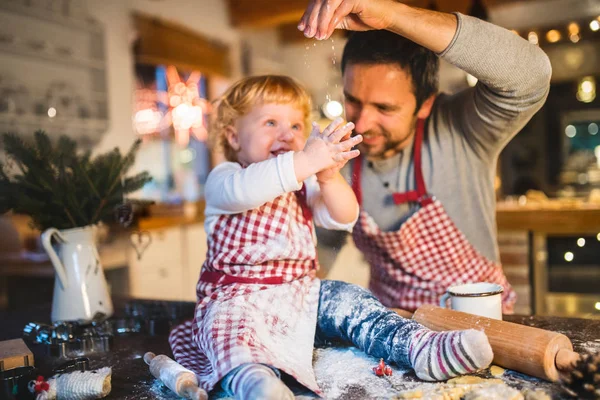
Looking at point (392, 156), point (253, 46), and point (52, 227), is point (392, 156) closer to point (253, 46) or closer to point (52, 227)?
point (52, 227)

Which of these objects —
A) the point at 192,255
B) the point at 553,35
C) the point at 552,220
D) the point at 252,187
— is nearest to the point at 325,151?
the point at 252,187

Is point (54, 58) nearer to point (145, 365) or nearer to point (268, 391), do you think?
point (145, 365)

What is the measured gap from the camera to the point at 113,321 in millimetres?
1112

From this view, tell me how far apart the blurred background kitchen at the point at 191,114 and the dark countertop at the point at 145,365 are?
0.34 metres

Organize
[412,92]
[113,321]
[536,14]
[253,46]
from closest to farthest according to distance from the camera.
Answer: [113,321] < [412,92] < [536,14] < [253,46]

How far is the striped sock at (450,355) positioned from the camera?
71 centimetres

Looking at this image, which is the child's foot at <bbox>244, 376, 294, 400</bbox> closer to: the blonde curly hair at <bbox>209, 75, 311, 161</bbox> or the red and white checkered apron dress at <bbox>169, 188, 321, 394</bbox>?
the red and white checkered apron dress at <bbox>169, 188, 321, 394</bbox>

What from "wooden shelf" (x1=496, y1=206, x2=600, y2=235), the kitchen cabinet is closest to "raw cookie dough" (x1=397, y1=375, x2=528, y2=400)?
"wooden shelf" (x1=496, y1=206, x2=600, y2=235)

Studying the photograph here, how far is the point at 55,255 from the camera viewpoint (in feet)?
3.66

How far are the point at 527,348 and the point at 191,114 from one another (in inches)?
146

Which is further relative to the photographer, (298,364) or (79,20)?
(79,20)

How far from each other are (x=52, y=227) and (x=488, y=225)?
1030 millimetres

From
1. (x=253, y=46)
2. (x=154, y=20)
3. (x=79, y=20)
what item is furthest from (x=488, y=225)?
(x=253, y=46)

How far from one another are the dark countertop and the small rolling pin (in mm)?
24
